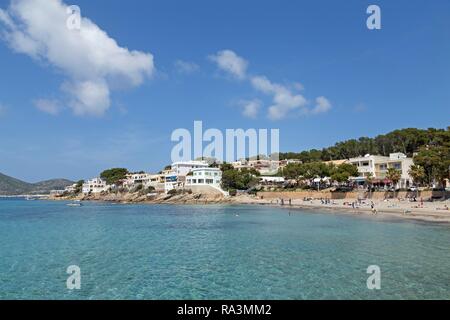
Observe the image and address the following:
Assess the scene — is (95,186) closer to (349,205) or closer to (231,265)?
(349,205)

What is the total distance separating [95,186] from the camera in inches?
6211

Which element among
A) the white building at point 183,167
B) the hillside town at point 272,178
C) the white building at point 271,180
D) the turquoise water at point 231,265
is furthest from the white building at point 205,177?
the turquoise water at point 231,265

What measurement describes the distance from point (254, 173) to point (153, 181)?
138 ft

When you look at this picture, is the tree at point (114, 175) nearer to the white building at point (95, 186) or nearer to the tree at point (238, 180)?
the white building at point (95, 186)

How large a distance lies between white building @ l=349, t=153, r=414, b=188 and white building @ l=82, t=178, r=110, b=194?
106m

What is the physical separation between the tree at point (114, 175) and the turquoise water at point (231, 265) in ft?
398

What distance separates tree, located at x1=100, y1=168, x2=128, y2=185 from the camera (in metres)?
151

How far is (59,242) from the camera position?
27734 millimetres

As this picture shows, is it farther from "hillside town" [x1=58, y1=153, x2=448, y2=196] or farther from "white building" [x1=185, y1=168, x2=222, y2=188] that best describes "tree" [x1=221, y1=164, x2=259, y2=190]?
"white building" [x1=185, y1=168, x2=222, y2=188]

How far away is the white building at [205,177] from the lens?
342 feet

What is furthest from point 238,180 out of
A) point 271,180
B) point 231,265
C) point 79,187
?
point 79,187

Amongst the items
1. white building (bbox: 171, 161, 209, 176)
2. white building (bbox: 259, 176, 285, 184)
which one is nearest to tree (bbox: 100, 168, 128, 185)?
white building (bbox: 171, 161, 209, 176)
